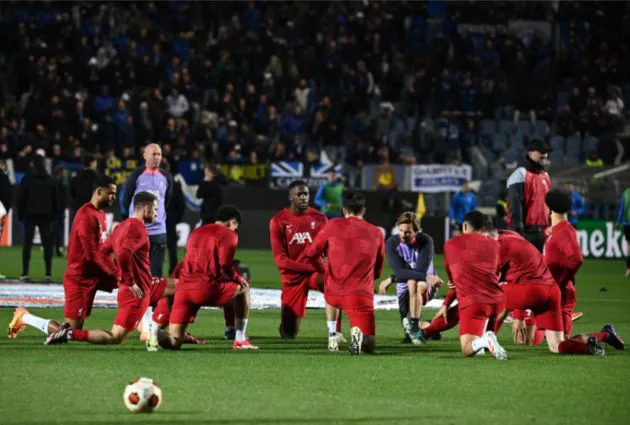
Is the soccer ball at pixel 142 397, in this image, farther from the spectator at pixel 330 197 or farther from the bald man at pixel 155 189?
the spectator at pixel 330 197

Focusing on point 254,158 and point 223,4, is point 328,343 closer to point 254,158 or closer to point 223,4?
point 254,158

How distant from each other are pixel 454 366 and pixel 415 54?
2775 cm

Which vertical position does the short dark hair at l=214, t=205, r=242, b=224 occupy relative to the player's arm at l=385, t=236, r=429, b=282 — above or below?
above

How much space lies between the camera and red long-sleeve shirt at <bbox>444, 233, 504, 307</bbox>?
13266 millimetres

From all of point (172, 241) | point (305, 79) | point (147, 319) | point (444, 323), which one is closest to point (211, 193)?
point (172, 241)

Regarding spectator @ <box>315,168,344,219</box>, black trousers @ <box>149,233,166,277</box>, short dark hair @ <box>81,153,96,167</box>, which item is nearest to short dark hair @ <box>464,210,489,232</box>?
black trousers @ <box>149,233,166,277</box>

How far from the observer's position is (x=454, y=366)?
12391mm

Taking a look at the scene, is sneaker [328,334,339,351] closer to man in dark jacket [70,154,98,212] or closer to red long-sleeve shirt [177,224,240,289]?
red long-sleeve shirt [177,224,240,289]

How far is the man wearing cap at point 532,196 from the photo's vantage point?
53.0 ft

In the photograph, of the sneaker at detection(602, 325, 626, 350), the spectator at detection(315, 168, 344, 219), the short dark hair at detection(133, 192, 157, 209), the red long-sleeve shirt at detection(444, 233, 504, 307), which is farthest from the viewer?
the spectator at detection(315, 168, 344, 219)

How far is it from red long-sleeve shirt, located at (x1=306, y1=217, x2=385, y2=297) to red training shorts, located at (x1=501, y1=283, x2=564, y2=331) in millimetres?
1424

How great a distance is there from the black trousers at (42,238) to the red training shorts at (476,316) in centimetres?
1159

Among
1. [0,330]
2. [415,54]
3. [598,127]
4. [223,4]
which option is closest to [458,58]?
[415,54]

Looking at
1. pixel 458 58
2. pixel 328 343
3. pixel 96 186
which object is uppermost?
pixel 458 58
